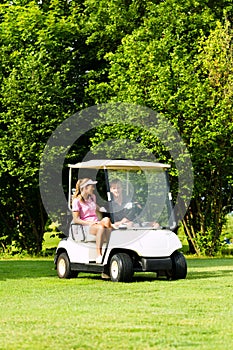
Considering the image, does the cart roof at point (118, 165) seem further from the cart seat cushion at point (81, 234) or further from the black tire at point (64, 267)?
the black tire at point (64, 267)

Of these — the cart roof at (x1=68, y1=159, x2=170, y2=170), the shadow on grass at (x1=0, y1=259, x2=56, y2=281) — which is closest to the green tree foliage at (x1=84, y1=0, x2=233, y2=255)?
the shadow on grass at (x1=0, y1=259, x2=56, y2=281)

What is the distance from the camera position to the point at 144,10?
77.2 ft

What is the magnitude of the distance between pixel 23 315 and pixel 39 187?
14.6 meters

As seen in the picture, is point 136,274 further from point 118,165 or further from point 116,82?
point 116,82

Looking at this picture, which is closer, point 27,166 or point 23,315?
point 23,315

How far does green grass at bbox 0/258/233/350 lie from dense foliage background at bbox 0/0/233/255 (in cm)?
833

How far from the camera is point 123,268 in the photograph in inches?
485

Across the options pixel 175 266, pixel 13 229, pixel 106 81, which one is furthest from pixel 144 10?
pixel 175 266

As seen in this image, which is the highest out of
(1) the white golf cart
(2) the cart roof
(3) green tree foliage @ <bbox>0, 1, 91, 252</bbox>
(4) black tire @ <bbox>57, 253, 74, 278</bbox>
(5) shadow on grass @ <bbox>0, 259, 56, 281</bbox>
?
(3) green tree foliage @ <bbox>0, 1, 91, 252</bbox>

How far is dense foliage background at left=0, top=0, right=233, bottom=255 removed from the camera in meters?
20.9

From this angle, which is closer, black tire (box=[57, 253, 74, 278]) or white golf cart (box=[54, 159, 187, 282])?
white golf cart (box=[54, 159, 187, 282])

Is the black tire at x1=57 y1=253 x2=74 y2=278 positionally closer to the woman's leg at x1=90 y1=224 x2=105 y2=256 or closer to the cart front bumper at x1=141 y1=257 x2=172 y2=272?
the woman's leg at x1=90 y1=224 x2=105 y2=256

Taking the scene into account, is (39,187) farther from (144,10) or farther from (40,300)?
(40,300)

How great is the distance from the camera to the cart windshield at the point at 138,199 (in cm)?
1298
